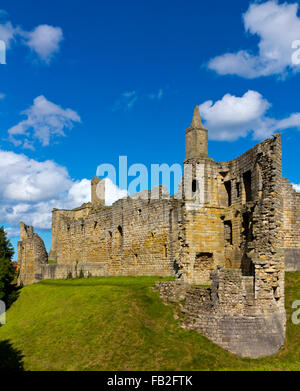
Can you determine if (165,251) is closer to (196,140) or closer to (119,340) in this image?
(196,140)

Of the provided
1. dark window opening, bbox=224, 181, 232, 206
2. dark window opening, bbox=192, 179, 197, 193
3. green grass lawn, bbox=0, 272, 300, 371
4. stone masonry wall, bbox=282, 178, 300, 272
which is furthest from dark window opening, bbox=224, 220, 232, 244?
stone masonry wall, bbox=282, 178, 300, 272

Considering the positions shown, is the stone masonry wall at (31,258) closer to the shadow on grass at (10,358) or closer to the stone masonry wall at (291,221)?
the shadow on grass at (10,358)

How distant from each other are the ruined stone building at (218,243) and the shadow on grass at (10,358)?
707 centimetres

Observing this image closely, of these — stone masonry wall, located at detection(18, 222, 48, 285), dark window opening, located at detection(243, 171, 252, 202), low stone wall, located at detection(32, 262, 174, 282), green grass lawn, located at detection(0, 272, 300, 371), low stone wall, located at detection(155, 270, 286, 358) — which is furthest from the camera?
stone masonry wall, located at detection(18, 222, 48, 285)

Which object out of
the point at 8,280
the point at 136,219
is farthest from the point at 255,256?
the point at 8,280

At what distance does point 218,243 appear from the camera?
21.2 metres

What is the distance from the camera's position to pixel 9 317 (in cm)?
2398

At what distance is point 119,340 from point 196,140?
43.9 ft

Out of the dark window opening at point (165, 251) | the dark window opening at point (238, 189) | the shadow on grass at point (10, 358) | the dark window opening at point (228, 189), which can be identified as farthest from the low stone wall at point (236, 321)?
the dark window opening at point (165, 251)

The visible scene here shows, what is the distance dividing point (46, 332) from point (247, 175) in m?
12.7

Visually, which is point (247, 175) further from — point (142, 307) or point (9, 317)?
point (9, 317)

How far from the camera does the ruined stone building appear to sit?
612 inches

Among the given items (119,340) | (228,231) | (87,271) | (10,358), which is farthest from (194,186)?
(87,271)

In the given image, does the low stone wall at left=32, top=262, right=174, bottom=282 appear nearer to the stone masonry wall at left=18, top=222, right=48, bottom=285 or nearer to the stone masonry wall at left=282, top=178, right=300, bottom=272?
the stone masonry wall at left=18, top=222, right=48, bottom=285
